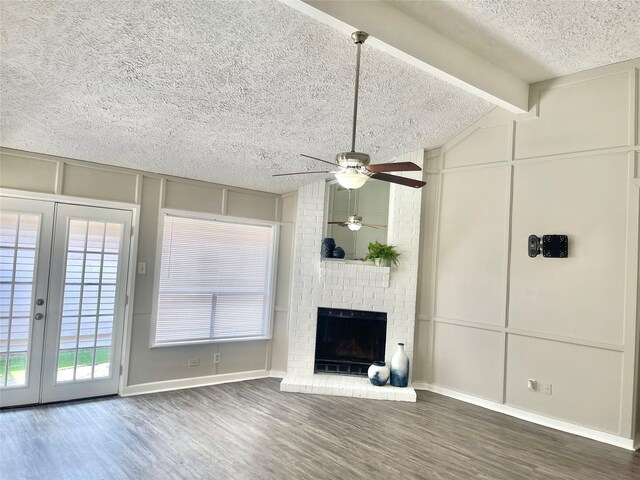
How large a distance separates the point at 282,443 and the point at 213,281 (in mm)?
2510

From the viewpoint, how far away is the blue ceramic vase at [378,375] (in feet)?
17.9

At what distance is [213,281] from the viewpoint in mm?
5742

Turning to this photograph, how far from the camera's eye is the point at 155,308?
206 inches

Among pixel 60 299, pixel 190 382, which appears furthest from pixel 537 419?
pixel 60 299

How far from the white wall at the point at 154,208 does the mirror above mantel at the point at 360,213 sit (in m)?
0.71

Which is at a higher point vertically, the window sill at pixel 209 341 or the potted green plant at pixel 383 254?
the potted green plant at pixel 383 254

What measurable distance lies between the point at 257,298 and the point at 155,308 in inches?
56.7

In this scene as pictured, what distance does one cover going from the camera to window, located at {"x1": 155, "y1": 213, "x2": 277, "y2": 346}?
211 inches

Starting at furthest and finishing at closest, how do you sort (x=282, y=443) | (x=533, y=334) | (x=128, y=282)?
(x=128, y=282) → (x=533, y=334) → (x=282, y=443)

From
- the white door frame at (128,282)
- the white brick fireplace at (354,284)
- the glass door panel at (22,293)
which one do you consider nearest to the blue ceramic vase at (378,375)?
the white brick fireplace at (354,284)

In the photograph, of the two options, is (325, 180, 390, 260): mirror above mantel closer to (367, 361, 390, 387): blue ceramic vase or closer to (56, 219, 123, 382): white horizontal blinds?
(367, 361, 390, 387): blue ceramic vase

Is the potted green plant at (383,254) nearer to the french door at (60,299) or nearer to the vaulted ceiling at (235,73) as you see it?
the vaulted ceiling at (235,73)

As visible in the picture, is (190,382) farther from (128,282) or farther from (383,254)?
(383,254)

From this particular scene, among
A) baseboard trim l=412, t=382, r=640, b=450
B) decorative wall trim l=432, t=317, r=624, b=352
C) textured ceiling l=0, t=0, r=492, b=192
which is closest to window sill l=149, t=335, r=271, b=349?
textured ceiling l=0, t=0, r=492, b=192
